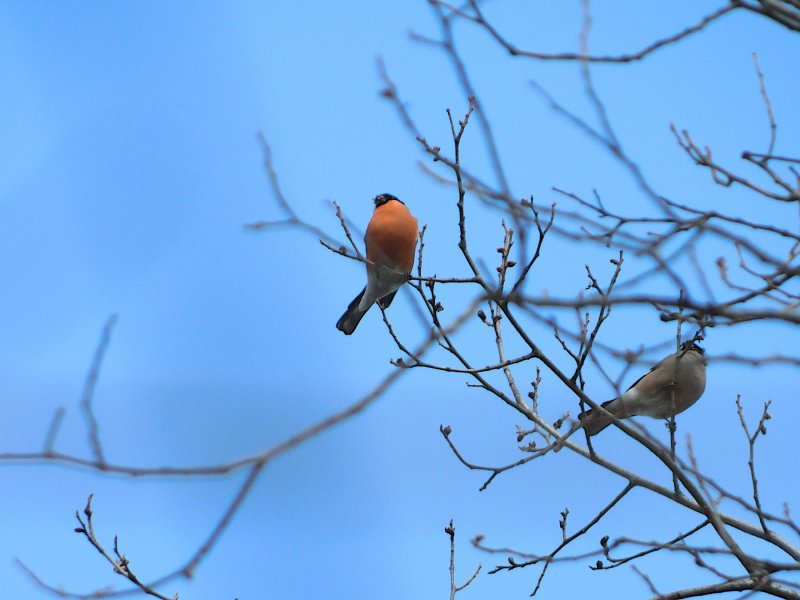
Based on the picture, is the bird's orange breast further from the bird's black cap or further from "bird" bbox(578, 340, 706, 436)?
"bird" bbox(578, 340, 706, 436)

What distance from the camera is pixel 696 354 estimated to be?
534cm

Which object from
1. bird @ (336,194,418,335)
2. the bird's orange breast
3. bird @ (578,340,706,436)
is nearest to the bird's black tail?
bird @ (336,194,418,335)

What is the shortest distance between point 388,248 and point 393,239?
0.07m

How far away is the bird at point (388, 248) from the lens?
5.87 meters

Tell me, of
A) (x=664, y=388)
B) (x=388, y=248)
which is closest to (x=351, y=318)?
(x=388, y=248)

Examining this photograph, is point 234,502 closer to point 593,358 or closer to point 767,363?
point 767,363

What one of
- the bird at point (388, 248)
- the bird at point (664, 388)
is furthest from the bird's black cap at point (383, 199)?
the bird at point (664, 388)

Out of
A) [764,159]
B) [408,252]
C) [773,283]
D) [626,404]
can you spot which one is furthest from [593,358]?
[408,252]

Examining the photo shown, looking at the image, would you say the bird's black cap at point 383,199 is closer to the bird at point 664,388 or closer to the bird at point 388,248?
the bird at point 388,248

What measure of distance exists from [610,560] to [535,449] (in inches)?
21.8

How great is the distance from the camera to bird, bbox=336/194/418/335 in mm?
5871

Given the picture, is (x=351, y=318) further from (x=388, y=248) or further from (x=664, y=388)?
(x=664, y=388)

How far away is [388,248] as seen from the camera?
5.89 metres

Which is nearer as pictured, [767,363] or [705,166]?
[767,363]
